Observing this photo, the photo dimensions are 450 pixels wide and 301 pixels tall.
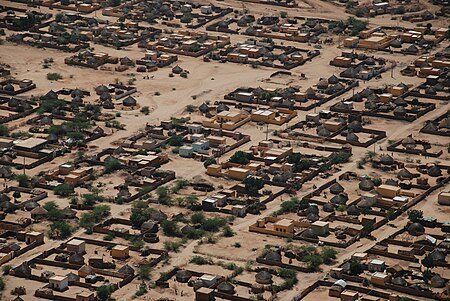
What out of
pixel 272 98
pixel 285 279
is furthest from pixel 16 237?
pixel 272 98

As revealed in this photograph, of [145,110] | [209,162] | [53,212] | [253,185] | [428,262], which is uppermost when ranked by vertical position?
[428,262]

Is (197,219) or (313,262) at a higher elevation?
(313,262)

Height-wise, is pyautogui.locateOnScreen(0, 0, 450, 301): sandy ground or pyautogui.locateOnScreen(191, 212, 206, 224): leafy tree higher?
pyautogui.locateOnScreen(191, 212, 206, 224): leafy tree

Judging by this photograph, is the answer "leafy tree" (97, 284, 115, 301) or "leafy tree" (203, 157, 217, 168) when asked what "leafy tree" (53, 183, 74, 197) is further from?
"leafy tree" (97, 284, 115, 301)

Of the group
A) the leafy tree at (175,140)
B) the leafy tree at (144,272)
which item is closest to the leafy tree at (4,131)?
the leafy tree at (175,140)

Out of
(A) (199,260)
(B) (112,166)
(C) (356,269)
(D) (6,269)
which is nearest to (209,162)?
(B) (112,166)

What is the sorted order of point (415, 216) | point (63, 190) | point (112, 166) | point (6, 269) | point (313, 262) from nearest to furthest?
point (6, 269)
point (313, 262)
point (415, 216)
point (63, 190)
point (112, 166)

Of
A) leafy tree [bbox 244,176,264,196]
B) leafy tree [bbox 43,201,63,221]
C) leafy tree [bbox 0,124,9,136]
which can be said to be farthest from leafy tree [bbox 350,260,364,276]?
leafy tree [bbox 0,124,9,136]

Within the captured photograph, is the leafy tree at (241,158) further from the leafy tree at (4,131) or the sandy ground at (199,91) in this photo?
the leafy tree at (4,131)

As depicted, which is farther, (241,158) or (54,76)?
(54,76)

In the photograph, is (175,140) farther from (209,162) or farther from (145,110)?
(145,110)

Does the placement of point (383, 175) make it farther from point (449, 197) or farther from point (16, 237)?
point (16, 237)
